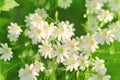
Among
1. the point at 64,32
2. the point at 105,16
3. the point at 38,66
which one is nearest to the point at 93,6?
the point at 105,16

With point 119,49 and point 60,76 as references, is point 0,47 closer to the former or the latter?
point 60,76

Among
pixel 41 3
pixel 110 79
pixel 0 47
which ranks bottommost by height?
pixel 110 79

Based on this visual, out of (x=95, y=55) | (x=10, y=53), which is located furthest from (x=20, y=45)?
(x=95, y=55)

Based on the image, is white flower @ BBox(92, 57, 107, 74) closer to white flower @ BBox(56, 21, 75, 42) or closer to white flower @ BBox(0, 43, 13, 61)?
white flower @ BBox(56, 21, 75, 42)

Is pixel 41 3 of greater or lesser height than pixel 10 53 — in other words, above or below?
above

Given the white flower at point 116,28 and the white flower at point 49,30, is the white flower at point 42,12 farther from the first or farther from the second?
the white flower at point 116,28

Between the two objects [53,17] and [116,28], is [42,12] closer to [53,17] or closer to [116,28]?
[53,17]

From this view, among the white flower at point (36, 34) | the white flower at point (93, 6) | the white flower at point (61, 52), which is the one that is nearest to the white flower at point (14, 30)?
the white flower at point (36, 34)
